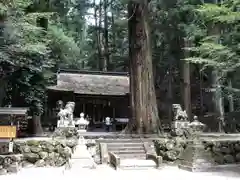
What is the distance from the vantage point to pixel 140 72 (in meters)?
14.2

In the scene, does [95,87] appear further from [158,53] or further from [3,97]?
[3,97]

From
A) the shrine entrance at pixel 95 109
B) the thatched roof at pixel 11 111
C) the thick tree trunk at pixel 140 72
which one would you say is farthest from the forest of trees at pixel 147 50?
the shrine entrance at pixel 95 109

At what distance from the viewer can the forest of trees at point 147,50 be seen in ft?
31.4

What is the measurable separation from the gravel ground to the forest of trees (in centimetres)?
296

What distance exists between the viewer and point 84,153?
9.85 m

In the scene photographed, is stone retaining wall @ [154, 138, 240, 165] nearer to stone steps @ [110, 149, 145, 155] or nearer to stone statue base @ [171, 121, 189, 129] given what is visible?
stone statue base @ [171, 121, 189, 129]

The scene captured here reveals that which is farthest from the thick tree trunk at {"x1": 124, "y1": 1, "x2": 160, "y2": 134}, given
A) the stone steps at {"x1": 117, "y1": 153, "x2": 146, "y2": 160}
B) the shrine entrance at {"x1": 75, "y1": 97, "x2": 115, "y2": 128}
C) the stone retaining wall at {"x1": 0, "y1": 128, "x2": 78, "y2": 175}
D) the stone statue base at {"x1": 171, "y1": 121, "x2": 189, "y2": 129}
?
the shrine entrance at {"x1": 75, "y1": 97, "x2": 115, "y2": 128}

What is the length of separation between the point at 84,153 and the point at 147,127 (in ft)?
14.4

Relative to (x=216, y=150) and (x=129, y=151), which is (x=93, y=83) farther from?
(x=216, y=150)

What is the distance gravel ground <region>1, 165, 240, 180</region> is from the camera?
8251 mm

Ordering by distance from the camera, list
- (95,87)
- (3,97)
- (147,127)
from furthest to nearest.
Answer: (95,87) → (3,97) → (147,127)

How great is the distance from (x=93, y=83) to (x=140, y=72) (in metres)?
9.10

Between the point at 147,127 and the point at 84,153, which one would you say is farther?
the point at 147,127

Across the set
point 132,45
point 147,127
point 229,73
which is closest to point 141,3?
point 132,45
